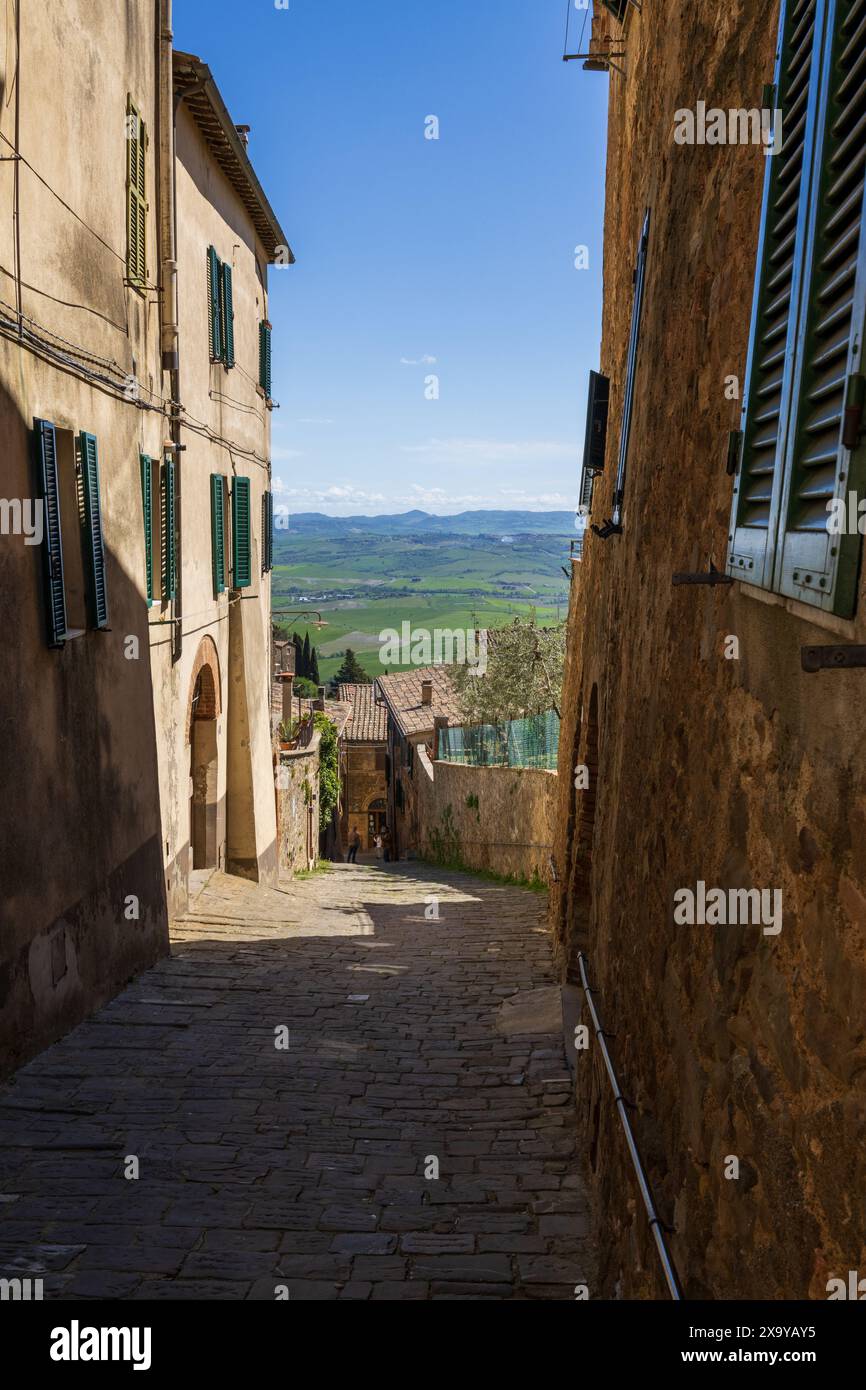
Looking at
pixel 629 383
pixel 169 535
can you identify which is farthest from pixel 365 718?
pixel 629 383

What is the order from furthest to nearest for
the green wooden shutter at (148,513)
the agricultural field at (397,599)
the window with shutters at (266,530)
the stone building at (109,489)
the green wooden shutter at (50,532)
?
the agricultural field at (397,599) < the window with shutters at (266,530) < the green wooden shutter at (148,513) < the green wooden shutter at (50,532) < the stone building at (109,489)

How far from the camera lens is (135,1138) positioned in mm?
6367

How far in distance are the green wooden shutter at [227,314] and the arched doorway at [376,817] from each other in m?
36.8

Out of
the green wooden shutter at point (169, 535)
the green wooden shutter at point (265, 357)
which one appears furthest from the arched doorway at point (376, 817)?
the green wooden shutter at point (169, 535)

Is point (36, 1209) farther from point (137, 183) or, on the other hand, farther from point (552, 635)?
point (552, 635)

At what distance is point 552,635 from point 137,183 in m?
21.9

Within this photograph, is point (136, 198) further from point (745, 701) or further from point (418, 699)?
point (418, 699)

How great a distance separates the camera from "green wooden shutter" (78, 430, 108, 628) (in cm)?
859

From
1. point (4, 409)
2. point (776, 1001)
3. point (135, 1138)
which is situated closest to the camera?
point (776, 1001)

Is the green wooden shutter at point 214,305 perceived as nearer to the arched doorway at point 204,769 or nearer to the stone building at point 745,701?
the arched doorway at point 204,769

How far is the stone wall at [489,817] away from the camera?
17.0 m

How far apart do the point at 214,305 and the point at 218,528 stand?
2.74 meters

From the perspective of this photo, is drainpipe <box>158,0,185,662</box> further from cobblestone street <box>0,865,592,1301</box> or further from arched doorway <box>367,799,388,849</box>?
arched doorway <box>367,799,388,849</box>
